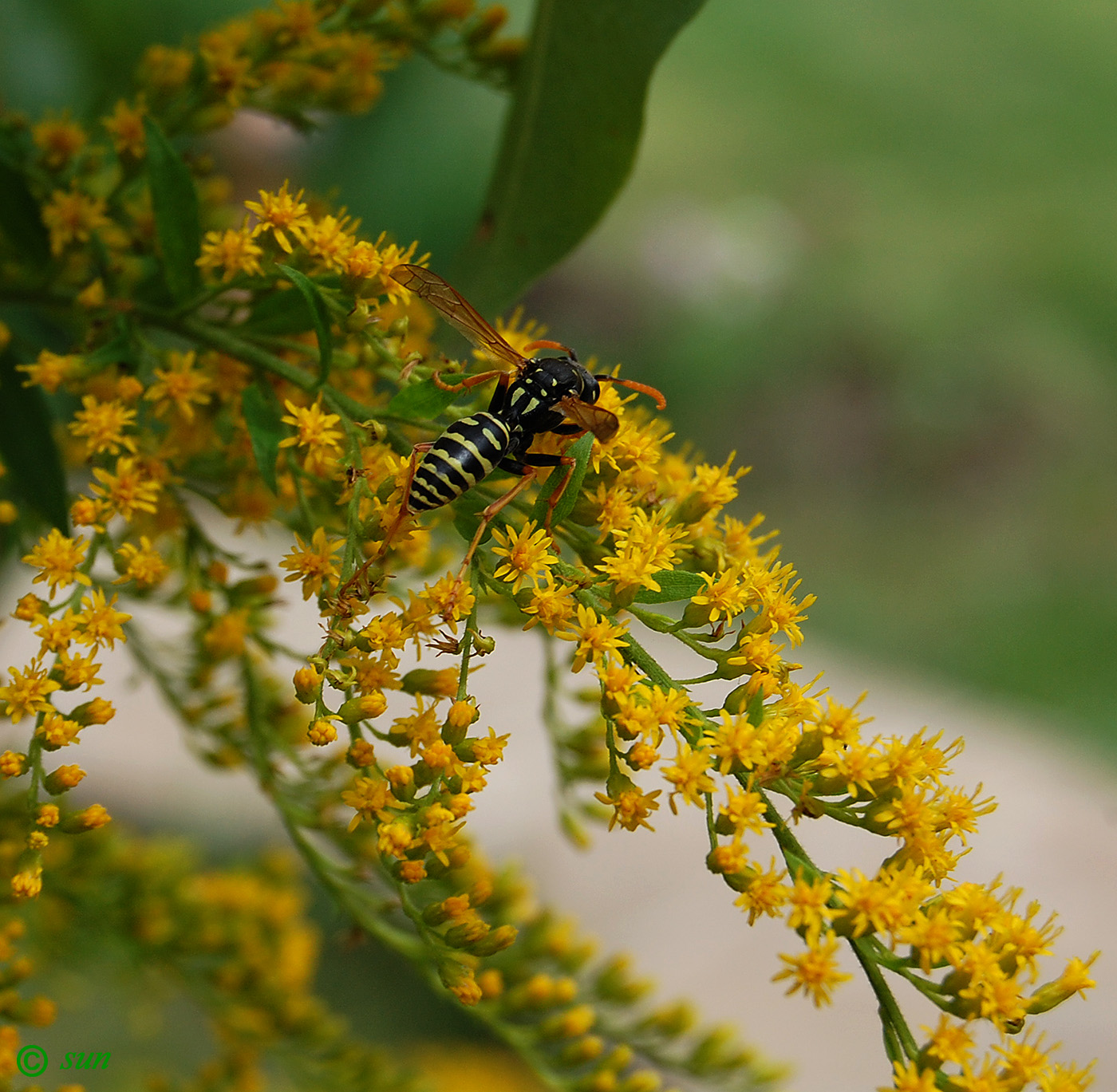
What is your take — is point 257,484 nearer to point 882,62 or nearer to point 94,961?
point 94,961

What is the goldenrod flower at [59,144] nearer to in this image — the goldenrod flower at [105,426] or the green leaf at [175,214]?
the green leaf at [175,214]

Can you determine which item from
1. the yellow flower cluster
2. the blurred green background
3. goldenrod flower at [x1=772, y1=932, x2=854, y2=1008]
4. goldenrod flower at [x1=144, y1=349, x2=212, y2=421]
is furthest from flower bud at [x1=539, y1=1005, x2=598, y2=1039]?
the blurred green background

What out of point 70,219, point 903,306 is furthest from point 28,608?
point 903,306

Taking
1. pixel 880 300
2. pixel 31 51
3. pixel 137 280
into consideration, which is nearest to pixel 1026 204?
pixel 880 300

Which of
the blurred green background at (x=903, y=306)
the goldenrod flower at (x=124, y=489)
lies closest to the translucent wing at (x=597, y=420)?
the goldenrod flower at (x=124, y=489)

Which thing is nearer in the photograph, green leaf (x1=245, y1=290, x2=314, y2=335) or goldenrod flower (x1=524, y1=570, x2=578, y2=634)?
goldenrod flower (x1=524, y1=570, x2=578, y2=634)

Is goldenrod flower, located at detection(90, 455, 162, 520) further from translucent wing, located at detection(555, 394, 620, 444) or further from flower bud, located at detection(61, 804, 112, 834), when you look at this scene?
translucent wing, located at detection(555, 394, 620, 444)

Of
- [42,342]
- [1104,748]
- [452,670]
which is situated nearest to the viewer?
[452,670]
